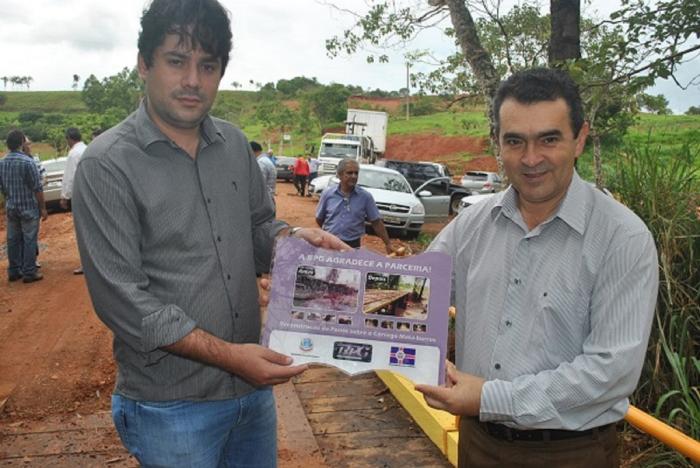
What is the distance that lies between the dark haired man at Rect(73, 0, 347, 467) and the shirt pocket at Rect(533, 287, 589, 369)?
2.46 ft

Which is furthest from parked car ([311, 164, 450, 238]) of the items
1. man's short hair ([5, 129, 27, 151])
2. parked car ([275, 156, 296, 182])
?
parked car ([275, 156, 296, 182])

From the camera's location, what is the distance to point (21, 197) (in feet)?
30.8

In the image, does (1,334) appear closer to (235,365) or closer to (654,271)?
(235,365)

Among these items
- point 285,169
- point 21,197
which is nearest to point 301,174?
point 285,169

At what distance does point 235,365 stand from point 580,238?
118cm

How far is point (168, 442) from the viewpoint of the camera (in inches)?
87.2

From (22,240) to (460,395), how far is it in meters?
9.18

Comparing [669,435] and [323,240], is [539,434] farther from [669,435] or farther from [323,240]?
[323,240]

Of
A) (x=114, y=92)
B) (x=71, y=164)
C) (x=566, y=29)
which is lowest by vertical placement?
(x=71, y=164)

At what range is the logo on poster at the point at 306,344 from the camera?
7.34 feet

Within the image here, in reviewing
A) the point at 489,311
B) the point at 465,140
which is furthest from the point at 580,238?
the point at 465,140

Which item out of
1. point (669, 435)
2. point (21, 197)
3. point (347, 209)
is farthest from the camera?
point (21, 197)

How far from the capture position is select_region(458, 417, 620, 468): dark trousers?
2123 millimetres

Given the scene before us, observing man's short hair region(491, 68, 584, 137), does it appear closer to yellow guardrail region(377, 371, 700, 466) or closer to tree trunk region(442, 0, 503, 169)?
yellow guardrail region(377, 371, 700, 466)
